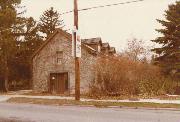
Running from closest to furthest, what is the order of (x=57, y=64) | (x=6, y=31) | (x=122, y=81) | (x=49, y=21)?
(x=122, y=81), (x=57, y=64), (x=6, y=31), (x=49, y=21)

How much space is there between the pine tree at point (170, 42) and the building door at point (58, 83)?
41.6ft

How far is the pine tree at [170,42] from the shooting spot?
41.5 meters

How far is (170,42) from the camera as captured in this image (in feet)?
140

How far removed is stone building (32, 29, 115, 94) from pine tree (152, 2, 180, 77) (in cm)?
1039

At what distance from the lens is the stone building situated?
34.7m

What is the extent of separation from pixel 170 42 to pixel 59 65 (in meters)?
15.1

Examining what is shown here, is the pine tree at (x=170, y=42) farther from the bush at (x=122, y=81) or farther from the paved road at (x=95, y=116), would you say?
→ the paved road at (x=95, y=116)

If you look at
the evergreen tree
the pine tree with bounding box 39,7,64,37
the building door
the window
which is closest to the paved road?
the building door

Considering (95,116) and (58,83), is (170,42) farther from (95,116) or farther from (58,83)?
(95,116)

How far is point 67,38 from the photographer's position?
35844mm

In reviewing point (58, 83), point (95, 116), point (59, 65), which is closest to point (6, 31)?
→ point (59, 65)

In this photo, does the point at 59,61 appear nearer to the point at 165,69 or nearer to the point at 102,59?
the point at 102,59

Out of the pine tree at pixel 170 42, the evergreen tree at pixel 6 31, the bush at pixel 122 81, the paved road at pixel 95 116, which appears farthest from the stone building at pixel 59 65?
the paved road at pixel 95 116

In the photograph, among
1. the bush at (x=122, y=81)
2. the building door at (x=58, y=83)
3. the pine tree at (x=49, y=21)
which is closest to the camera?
the bush at (x=122, y=81)
